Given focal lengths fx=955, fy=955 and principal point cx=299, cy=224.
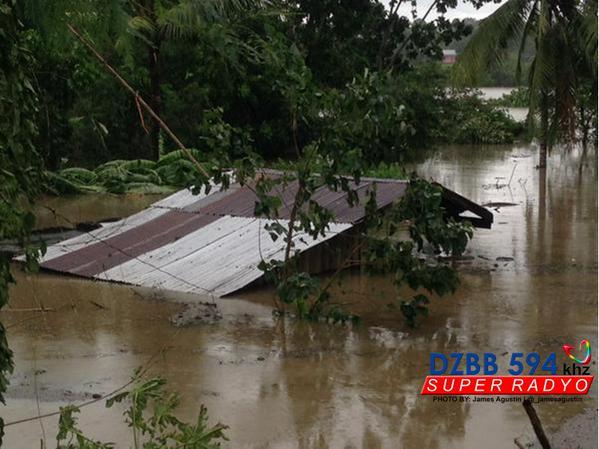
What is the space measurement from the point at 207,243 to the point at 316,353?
3.34 metres

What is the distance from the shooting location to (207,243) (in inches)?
428

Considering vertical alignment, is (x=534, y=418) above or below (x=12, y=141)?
below

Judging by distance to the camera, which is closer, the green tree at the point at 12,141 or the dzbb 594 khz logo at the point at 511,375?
the green tree at the point at 12,141

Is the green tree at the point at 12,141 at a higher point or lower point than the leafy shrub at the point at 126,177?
higher

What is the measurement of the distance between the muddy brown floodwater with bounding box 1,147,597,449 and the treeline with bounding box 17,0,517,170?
→ 1655 millimetres

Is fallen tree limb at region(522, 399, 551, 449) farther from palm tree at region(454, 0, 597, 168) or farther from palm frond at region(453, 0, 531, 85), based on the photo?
palm frond at region(453, 0, 531, 85)

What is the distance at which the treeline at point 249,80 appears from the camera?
18.1 ft

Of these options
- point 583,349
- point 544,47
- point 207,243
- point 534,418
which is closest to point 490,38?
point 544,47

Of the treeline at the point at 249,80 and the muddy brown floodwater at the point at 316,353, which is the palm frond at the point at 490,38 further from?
the muddy brown floodwater at the point at 316,353

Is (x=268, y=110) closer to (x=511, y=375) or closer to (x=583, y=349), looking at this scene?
(x=583, y=349)

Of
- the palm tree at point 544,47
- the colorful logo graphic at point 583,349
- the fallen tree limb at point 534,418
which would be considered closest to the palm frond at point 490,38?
the palm tree at point 544,47

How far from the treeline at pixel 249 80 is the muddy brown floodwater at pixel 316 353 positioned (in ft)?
5.43

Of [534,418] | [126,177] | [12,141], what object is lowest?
[126,177]

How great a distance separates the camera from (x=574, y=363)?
292 inches
